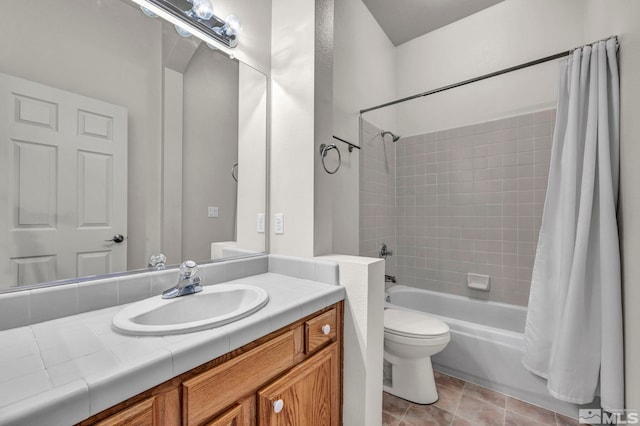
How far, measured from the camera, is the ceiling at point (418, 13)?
2.24 meters

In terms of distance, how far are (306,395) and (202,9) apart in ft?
5.36

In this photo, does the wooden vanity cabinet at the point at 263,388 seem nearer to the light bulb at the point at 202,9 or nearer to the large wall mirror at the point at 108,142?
the large wall mirror at the point at 108,142

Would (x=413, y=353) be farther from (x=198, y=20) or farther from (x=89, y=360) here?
(x=198, y=20)

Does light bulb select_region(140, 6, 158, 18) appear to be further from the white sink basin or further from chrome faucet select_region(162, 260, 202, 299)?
the white sink basin

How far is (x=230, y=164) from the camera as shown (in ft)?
4.80

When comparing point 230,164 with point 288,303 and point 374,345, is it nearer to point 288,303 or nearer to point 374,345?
point 288,303

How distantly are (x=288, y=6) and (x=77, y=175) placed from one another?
52.1 inches

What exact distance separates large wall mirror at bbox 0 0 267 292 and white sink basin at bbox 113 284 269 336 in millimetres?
231

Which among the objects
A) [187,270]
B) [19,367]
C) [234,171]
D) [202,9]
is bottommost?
[19,367]

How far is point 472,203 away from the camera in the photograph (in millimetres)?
2387

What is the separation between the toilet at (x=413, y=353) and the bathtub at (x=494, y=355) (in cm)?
31

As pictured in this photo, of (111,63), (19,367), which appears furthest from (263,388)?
(111,63)

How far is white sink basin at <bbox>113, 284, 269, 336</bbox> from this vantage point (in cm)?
72

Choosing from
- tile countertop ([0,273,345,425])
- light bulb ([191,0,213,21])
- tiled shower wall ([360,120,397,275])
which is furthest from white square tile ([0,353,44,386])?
tiled shower wall ([360,120,397,275])
